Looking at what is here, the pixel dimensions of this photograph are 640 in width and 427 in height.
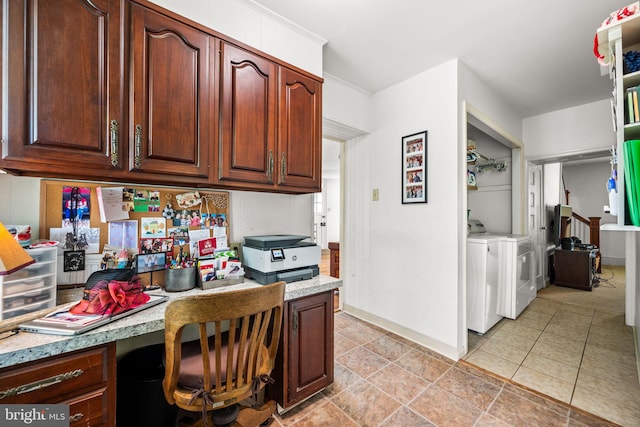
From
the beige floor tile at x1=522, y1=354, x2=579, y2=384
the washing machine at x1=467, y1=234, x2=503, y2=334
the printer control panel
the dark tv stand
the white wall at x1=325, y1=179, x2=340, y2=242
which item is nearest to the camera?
the printer control panel

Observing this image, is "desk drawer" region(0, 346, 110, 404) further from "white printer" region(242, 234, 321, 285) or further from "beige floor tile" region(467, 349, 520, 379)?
"beige floor tile" region(467, 349, 520, 379)

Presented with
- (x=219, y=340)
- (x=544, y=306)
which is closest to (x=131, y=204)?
(x=219, y=340)

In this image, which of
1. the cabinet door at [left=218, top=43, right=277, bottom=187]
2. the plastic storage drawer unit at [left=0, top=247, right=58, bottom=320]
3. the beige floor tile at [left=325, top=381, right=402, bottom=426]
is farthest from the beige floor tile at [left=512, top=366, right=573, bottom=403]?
the plastic storage drawer unit at [left=0, top=247, right=58, bottom=320]

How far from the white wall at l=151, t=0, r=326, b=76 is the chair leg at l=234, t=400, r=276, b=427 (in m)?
2.18

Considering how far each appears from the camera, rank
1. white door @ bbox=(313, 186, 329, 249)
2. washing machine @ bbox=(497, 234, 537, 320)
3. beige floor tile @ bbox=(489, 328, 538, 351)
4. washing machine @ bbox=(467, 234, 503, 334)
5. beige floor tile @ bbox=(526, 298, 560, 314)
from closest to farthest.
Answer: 1. beige floor tile @ bbox=(489, 328, 538, 351)
2. washing machine @ bbox=(467, 234, 503, 334)
3. washing machine @ bbox=(497, 234, 537, 320)
4. beige floor tile @ bbox=(526, 298, 560, 314)
5. white door @ bbox=(313, 186, 329, 249)

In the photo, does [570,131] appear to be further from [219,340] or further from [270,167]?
[219,340]

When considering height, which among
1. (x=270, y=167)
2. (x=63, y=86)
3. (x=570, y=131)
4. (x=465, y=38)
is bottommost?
(x=270, y=167)

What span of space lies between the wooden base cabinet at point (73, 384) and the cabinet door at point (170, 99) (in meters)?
0.80

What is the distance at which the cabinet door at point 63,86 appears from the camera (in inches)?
39.9

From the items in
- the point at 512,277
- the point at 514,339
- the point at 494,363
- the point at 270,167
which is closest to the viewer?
the point at 270,167

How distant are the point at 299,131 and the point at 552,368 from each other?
271 centimetres

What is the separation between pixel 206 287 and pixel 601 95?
4.55 m

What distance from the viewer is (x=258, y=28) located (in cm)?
172

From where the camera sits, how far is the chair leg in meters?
1.37
